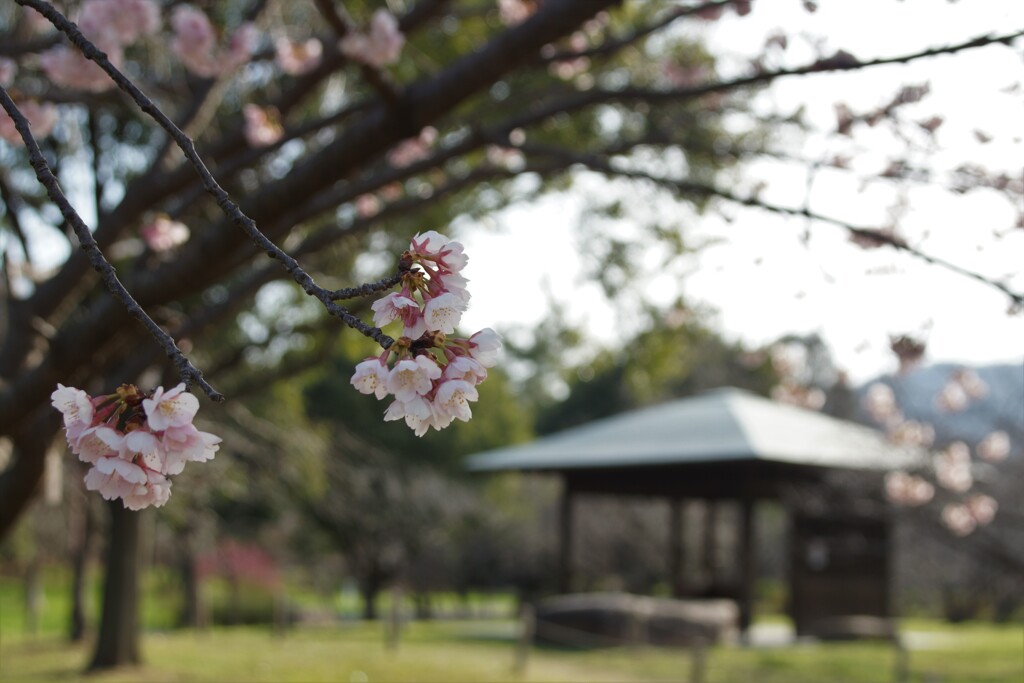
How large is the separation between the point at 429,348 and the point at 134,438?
0.42 meters

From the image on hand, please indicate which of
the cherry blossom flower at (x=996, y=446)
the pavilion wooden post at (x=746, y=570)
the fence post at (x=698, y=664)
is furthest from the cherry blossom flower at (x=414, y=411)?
the pavilion wooden post at (x=746, y=570)

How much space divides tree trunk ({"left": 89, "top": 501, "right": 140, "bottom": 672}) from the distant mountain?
729 centimetres

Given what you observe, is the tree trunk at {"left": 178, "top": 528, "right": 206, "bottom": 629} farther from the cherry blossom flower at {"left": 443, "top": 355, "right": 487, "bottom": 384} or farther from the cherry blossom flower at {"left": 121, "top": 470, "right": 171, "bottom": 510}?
the cherry blossom flower at {"left": 443, "top": 355, "right": 487, "bottom": 384}

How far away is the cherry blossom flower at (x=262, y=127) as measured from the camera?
5.05 metres

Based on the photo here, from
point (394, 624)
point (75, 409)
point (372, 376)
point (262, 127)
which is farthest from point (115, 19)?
point (394, 624)

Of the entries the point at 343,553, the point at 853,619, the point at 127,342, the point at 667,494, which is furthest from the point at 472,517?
the point at 127,342

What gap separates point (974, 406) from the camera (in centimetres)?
1123

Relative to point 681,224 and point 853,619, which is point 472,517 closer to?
point 853,619

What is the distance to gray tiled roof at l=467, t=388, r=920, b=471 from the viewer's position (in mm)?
13891

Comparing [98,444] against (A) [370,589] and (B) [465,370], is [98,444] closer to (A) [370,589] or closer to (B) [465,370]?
(B) [465,370]

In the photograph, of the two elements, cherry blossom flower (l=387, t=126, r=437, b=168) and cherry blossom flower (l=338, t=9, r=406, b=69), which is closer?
cherry blossom flower (l=338, t=9, r=406, b=69)

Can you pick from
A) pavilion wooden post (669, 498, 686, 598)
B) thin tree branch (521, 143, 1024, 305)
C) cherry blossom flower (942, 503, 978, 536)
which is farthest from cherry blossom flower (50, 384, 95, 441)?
pavilion wooden post (669, 498, 686, 598)

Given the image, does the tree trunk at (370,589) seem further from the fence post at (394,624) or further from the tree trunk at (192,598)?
the fence post at (394,624)

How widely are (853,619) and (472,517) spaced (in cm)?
843
